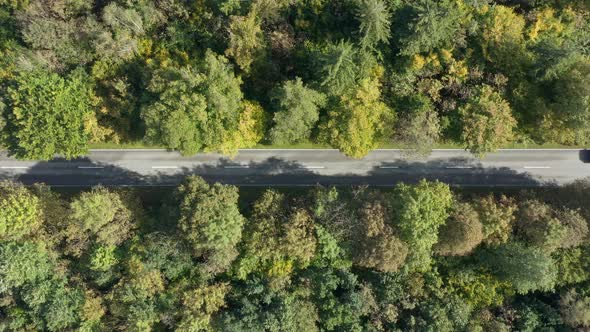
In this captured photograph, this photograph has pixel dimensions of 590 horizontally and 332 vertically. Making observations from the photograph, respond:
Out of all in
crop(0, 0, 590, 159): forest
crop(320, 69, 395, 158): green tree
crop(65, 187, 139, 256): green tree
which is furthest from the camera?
crop(320, 69, 395, 158): green tree

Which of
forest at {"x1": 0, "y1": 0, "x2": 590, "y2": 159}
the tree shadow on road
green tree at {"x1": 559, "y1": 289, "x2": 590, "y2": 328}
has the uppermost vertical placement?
forest at {"x1": 0, "y1": 0, "x2": 590, "y2": 159}

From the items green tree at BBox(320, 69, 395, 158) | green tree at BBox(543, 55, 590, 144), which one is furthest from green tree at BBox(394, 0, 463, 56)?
green tree at BBox(543, 55, 590, 144)

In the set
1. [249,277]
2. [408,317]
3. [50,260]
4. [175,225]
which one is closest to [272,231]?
[249,277]

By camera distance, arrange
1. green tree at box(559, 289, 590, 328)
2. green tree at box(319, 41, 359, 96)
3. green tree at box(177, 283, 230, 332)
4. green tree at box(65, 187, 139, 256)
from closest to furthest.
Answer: green tree at box(319, 41, 359, 96), green tree at box(65, 187, 139, 256), green tree at box(177, 283, 230, 332), green tree at box(559, 289, 590, 328)

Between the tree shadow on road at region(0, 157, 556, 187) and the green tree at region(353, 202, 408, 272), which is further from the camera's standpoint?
the tree shadow on road at region(0, 157, 556, 187)

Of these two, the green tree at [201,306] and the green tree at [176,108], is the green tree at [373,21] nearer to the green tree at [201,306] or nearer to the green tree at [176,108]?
the green tree at [176,108]

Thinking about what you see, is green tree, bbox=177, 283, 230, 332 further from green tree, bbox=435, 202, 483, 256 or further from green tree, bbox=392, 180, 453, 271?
green tree, bbox=435, 202, 483, 256
